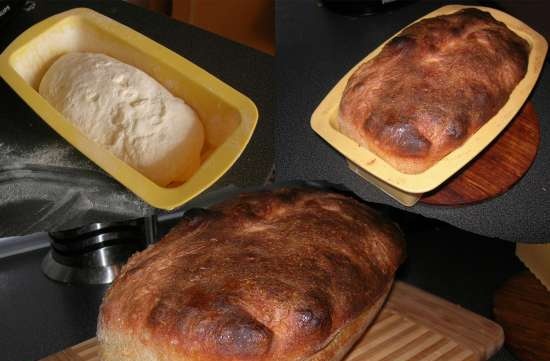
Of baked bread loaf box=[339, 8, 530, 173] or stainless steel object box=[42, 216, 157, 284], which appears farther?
stainless steel object box=[42, 216, 157, 284]

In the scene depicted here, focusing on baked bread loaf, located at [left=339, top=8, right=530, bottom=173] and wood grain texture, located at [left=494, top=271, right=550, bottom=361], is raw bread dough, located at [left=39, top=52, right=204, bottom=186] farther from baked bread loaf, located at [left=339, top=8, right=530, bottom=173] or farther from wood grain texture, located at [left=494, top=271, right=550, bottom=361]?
wood grain texture, located at [left=494, top=271, right=550, bottom=361]

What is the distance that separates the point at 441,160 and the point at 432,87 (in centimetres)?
8

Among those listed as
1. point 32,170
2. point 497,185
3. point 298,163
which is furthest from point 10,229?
point 497,185

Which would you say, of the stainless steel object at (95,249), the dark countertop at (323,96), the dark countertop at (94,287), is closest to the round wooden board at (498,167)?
the dark countertop at (323,96)

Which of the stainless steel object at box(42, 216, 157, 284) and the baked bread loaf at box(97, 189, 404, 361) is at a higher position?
the baked bread loaf at box(97, 189, 404, 361)

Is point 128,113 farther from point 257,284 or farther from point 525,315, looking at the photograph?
point 525,315

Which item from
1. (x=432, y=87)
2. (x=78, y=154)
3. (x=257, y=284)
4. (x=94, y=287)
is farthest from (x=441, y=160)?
(x=94, y=287)

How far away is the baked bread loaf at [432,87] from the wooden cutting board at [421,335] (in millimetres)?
246

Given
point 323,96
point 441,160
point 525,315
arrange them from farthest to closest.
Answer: point 525,315 → point 323,96 → point 441,160

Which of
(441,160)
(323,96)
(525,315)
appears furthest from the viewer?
(525,315)

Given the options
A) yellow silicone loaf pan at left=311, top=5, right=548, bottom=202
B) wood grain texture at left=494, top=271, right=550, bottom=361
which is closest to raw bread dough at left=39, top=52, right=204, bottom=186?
yellow silicone loaf pan at left=311, top=5, right=548, bottom=202

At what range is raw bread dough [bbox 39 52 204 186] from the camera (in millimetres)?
589

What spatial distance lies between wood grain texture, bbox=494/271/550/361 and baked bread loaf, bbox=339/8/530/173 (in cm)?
28

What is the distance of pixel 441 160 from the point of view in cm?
58
